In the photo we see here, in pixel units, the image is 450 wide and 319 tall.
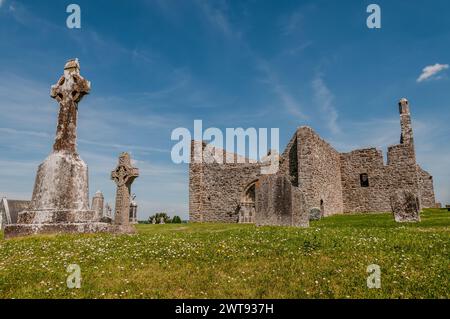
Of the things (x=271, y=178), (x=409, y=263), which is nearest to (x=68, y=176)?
(x=271, y=178)

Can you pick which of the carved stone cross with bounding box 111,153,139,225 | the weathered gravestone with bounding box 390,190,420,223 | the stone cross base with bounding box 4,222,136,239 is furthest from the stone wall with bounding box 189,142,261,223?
the stone cross base with bounding box 4,222,136,239

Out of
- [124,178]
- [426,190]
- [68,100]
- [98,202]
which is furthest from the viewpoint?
[426,190]

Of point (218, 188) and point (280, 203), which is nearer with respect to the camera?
point (280, 203)

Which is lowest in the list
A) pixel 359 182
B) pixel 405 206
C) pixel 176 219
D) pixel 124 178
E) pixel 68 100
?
pixel 176 219

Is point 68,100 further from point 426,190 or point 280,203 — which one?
point 426,190

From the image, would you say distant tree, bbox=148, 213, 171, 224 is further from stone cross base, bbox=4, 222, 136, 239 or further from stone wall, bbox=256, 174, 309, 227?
stone cross base, bbox=4, 222, 136, 239

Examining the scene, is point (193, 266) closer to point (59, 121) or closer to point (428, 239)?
point (428, 239)

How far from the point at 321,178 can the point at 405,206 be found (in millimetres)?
12041

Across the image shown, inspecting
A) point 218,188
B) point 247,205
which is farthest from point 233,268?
point 218,188

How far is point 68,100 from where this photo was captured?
35.1 feet

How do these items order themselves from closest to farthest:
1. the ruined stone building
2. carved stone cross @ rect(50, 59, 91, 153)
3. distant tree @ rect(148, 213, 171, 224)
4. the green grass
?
the green grass < carved stone cross @ rect(50, 59, 91, 153) < the ruined stone building < distant tree @ rect(148, 213, 171, 224)

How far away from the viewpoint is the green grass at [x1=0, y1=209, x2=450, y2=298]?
451 cm

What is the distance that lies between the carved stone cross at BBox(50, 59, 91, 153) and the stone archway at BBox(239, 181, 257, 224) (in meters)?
17.7

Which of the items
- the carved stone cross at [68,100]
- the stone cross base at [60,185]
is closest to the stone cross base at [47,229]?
the stone cross base at [60,185]
